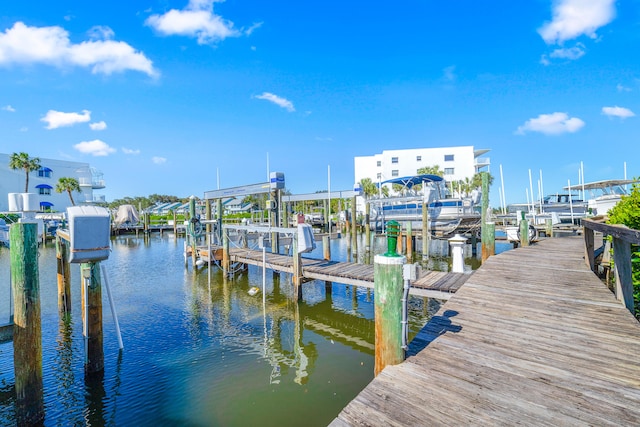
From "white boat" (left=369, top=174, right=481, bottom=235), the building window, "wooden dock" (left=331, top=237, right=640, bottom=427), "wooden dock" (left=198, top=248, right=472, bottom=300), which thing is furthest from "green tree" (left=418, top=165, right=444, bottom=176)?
the building window

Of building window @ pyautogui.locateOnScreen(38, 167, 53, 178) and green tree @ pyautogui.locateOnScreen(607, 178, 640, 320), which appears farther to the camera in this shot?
building window @ pyautogui.locateOnScreen(38, 167, 53, 178)

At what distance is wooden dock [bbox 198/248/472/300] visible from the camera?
7.86 meters

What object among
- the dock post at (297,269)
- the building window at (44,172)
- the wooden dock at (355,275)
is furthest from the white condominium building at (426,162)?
the building window at (44,172)

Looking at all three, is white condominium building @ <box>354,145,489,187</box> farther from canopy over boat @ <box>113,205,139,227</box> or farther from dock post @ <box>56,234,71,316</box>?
dock post @ <box>56,234,71,316</box>

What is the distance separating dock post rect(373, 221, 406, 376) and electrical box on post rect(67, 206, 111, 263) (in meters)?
5.38

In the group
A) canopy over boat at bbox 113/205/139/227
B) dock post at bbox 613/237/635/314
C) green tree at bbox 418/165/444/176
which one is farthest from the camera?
green tree at bbox 418/165/444/176

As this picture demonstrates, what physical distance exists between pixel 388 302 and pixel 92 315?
5815mm

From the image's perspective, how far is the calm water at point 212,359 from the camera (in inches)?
216

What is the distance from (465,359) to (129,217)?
53.0 m

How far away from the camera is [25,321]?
4.73m

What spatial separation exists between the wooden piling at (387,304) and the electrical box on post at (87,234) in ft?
17.7

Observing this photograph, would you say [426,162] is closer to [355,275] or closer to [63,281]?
[355,275]

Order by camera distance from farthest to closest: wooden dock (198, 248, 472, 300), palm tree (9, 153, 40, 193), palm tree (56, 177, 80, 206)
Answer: palm tree (56, 177, 80, 206), palm tree (9, 153, 40, 193), wooden dock (198, 248, 472, 300)

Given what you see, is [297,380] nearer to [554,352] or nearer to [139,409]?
[139,409]
